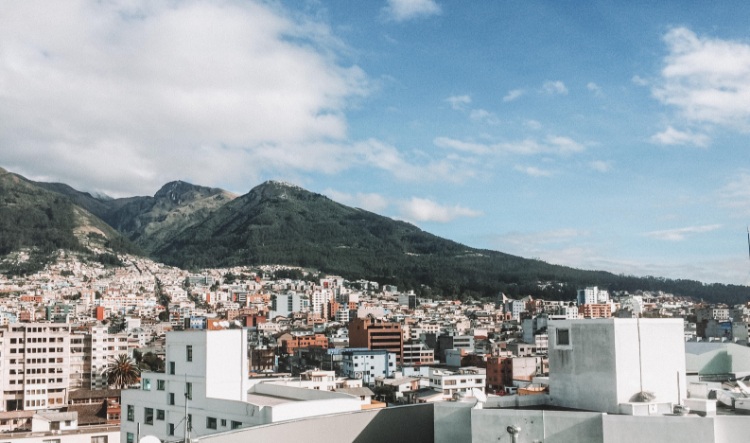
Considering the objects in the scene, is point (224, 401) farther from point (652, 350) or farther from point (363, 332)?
point (363, 332)

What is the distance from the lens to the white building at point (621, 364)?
14.1m

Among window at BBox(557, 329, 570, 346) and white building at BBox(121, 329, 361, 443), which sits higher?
window at BBox(557, 329, 570, 346)

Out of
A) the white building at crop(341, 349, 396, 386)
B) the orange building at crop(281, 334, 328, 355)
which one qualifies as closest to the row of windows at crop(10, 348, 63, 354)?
the white building at crop(341, 349, 396, 386)

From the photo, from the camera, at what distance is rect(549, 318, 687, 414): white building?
46.2ft

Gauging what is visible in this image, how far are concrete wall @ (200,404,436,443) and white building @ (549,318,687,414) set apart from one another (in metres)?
3.53

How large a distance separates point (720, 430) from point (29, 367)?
74.4m

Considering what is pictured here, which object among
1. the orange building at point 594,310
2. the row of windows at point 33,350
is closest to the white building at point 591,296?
the orange building at point 594,310

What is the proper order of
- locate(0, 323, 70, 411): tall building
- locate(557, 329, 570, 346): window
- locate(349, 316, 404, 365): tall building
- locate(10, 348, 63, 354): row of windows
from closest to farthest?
1. locate(557, 329, 570, 346): window
2. locate(0, 323, 70, 411): tall building
3. locate(10, 348, 63, 354): row of windows
4. locate(349, 316, 404, 365): tall building

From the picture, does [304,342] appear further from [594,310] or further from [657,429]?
[657,429]

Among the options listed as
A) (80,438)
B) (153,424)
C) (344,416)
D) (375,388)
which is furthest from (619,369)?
(375,388)

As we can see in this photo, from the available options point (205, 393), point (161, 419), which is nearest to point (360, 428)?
point (205, 393)

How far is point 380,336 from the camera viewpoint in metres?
110

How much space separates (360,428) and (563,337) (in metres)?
5.01

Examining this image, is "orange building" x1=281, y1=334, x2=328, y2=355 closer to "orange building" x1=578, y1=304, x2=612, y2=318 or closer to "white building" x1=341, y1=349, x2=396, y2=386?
"white building" x1=341, y1=349, x2=396, y2=386
